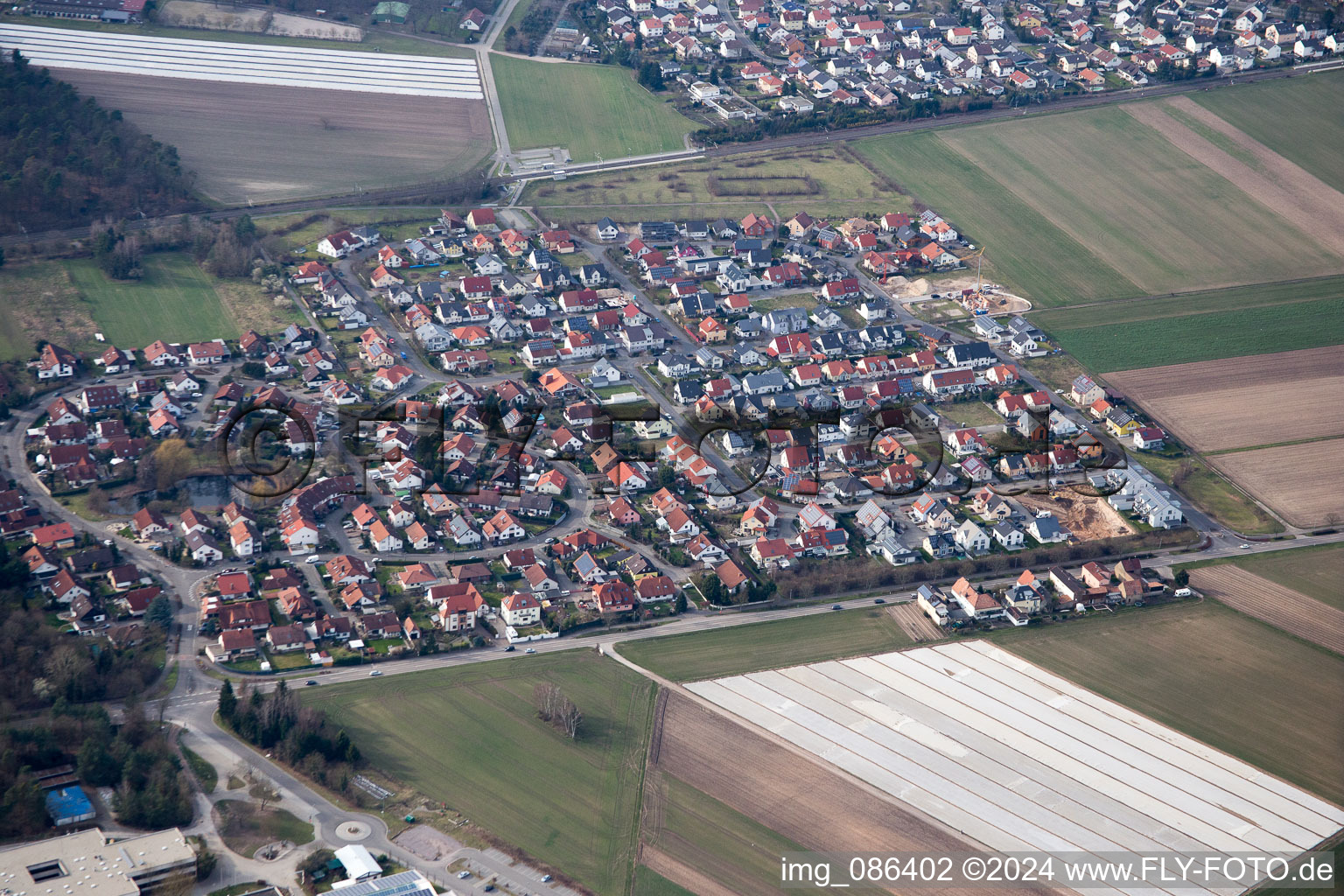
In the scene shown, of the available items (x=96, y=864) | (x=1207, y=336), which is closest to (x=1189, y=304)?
(x=1207, y=336)

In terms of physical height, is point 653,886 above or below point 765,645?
below

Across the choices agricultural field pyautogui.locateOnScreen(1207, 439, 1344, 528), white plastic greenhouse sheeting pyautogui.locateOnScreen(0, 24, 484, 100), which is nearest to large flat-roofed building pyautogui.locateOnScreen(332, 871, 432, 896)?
agricultural field pyautogui.locateOnScreen(1207, 439, 1344, 528)

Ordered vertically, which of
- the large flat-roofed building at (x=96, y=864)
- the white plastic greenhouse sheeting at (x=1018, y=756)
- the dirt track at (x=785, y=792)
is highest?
the white plastic greenhouse sheeting at (x=1018, y=756)

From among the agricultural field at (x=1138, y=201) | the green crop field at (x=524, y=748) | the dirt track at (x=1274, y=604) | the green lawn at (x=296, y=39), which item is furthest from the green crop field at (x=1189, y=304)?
the green lawn at (x=296, y=39)

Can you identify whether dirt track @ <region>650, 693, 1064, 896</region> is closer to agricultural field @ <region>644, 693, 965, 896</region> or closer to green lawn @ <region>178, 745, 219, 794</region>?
agricultural field @ <region>644, 693, 965, 896</region>

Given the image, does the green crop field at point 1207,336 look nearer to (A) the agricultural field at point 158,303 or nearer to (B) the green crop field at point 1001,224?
(B) the green crop field at point 1001,224

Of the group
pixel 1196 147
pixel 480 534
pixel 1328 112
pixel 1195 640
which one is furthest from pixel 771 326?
pixel 1328 112

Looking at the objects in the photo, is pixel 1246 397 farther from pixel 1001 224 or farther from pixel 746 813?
pixel 746 813
